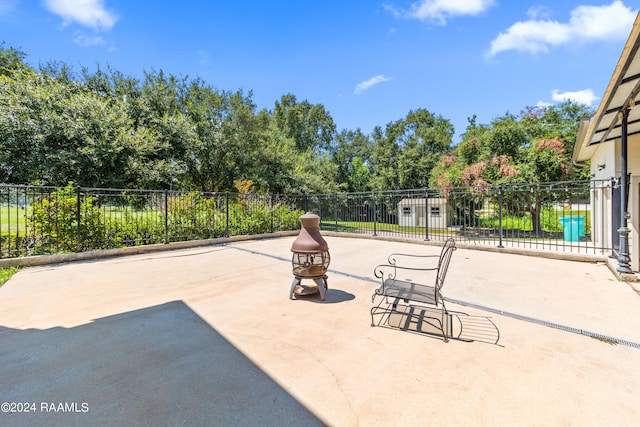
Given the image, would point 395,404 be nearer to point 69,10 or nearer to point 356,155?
point 69,10

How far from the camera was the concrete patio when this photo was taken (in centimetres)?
Result: 173

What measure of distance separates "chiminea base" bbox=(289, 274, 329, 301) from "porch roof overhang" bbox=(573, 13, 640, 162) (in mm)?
4089

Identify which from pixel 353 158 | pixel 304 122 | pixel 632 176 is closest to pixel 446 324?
pixel 632 176

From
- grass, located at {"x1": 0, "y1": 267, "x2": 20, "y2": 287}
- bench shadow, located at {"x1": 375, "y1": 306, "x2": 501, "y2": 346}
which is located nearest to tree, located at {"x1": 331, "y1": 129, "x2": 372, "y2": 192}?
grass, located at {"x1": 0, "y1": 267, "x2": 20, "y2": 287}

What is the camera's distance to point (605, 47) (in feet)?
28.2

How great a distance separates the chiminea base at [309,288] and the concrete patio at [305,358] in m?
0.16

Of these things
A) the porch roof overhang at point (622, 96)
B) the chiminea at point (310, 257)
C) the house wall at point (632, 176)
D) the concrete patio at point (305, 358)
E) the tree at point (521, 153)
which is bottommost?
the concrete patio at point (305, 358)

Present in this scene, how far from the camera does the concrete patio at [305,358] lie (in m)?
1.73

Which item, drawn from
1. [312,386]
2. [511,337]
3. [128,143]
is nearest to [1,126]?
[128,143]

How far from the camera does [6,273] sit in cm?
533

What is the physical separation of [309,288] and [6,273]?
19.6 ft

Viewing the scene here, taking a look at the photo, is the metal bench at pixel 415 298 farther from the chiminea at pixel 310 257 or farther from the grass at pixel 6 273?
the grass at pixel 6 273

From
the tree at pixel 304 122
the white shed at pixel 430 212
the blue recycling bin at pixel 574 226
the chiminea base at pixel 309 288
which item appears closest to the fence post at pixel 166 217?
the chiminea base at pixel 309 288

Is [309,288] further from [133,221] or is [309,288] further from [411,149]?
[411,149]
